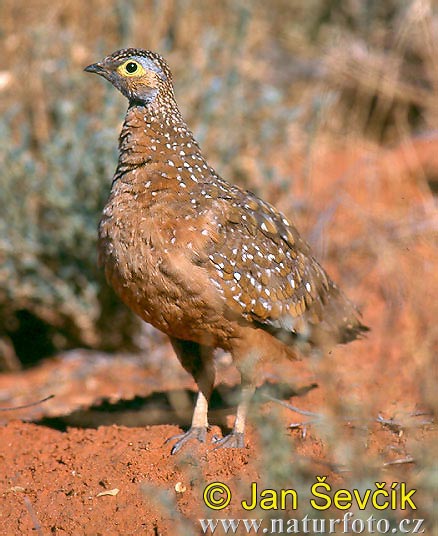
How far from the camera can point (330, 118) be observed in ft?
33.9

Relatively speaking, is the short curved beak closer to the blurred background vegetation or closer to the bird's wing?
the bird's wing

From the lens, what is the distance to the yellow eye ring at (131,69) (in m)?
4.74

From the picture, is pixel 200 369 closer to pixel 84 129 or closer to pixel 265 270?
pixel 265 270

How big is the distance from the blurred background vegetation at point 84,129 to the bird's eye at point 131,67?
184cm

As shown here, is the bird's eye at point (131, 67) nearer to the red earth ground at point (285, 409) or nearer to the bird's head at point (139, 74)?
the bird's head at point (139, 74)

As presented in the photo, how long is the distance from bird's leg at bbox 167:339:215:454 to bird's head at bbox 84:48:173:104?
1.44 meters

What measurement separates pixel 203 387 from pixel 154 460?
0.56m

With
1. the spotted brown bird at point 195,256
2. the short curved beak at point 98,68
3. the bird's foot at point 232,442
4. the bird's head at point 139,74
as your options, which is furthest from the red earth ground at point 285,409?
the short curved beak at point 98,68

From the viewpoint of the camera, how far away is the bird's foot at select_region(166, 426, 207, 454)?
4.65 m

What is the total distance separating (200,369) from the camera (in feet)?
16.0

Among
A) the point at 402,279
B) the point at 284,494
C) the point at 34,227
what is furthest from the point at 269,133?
the point at 284,494

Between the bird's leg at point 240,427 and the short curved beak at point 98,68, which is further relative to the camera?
the short curved beak at point 98,68

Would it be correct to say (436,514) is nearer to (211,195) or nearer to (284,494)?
(284,494)

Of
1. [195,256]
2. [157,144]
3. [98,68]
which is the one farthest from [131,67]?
[195,256]
